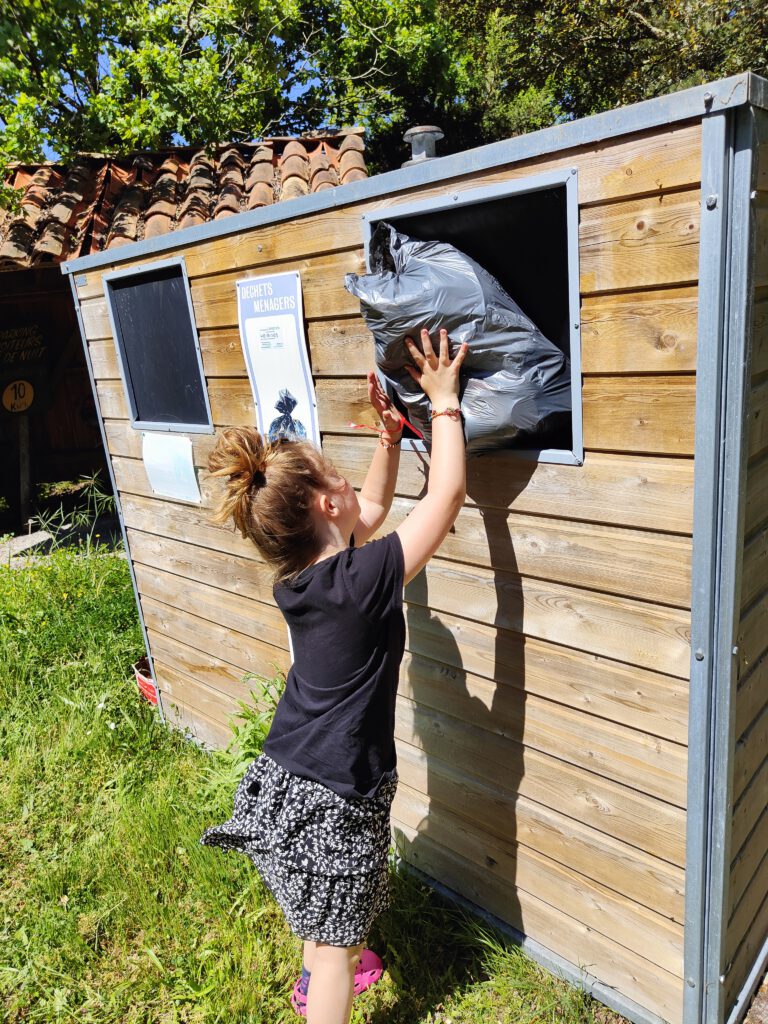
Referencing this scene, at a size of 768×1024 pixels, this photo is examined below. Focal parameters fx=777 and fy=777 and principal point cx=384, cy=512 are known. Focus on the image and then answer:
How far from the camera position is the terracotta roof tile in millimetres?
6418

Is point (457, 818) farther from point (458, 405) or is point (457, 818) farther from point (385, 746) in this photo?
point (458, 405)

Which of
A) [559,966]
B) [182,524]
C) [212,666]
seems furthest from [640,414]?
[212,666]

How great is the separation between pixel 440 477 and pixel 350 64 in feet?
49.7

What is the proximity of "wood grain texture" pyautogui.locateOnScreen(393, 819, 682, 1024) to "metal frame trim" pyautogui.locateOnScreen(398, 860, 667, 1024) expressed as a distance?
0.02 m

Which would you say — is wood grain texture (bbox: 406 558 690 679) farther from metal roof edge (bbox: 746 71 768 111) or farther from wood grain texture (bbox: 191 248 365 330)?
metal roof edge (bbox: 746 71 768 111)

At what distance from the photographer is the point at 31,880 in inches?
132

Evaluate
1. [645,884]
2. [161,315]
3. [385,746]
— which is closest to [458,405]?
[385,746]

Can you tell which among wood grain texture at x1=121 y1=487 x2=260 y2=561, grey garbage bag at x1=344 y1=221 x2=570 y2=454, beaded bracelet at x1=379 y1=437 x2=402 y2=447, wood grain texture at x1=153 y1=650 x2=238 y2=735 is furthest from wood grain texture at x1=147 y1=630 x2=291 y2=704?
grey garbage bag at x1=344 y1=221 x2=570 y2=454

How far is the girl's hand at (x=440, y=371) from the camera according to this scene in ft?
6.88

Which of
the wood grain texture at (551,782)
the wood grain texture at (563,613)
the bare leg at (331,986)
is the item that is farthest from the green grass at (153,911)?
A: the wood grain texture at (563,613)

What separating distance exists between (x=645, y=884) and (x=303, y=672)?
115cm

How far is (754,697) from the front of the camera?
2164mm

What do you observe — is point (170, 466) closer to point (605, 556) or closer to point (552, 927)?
point (605, 556)

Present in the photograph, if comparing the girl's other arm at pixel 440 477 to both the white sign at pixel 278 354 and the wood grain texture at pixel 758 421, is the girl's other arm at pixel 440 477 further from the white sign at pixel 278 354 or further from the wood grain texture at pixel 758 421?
the white sign at pixel 278 354
